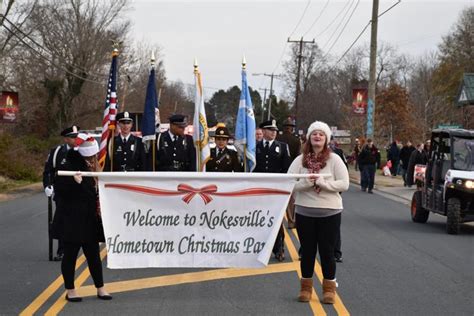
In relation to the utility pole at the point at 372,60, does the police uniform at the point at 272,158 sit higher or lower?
lower

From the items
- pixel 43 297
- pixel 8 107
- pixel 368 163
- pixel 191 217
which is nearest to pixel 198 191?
pixel 191 217

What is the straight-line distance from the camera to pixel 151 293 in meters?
7.77

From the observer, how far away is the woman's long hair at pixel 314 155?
728 cm

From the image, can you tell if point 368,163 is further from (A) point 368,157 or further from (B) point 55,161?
(B) point 55,161

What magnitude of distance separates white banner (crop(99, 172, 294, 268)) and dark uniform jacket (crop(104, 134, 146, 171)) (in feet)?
10.4

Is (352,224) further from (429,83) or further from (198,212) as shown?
(429,83)

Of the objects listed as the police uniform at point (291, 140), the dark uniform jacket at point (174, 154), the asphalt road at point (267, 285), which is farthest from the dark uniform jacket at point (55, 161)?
the police uniform at point (291, 140)

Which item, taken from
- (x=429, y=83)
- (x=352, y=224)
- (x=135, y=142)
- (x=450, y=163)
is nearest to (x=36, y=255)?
(x=135, y=142)

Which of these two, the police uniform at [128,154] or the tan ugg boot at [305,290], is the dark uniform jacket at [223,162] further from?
the tan ugg boot at [305,290]

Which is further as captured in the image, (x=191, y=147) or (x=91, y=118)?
(x=91, y=118)

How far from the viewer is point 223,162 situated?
33.8 feet

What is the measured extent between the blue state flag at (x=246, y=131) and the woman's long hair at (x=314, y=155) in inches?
113

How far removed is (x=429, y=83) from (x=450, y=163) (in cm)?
5419

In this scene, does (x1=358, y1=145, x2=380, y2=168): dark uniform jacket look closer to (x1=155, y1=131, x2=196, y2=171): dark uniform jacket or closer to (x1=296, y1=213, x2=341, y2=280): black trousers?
(x1=155, y1=131, x2=196, y2=171): dark uniform jacket
